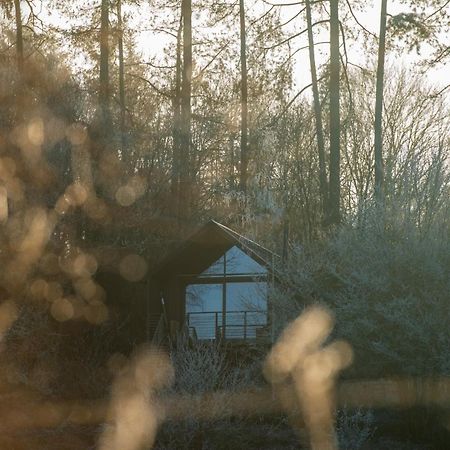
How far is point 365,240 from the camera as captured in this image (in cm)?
1670

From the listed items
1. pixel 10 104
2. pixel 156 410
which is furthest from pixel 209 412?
pixel 10 104

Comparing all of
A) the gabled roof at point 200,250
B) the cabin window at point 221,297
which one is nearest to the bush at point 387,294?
the gabled roof at point 200,250

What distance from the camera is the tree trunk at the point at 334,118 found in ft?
75.2

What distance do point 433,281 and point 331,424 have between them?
111 inches

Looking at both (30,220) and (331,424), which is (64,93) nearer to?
(30,220)

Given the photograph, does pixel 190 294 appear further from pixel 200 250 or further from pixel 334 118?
pixel 334 118

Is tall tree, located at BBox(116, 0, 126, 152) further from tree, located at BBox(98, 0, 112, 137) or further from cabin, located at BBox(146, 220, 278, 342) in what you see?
cabin, located at BBox(146, 220, 278, 342)

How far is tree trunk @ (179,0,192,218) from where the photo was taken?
2675 cm

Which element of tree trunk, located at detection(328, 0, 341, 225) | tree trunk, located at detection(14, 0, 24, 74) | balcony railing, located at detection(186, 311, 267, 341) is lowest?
balcony railing, located at detection(186, 311, 267, 341)

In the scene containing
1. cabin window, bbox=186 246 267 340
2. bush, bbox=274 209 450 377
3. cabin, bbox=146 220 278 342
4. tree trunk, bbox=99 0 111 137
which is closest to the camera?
bush, bbox=274 209 450 377

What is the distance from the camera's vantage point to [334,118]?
23.1 metres

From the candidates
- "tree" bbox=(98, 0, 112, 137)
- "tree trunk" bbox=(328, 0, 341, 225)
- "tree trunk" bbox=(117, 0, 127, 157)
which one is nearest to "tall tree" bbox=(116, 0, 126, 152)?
"tree trunk" bbox=(117, 0, 127, 157)

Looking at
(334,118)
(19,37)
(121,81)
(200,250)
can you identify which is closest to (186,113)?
(121,81)

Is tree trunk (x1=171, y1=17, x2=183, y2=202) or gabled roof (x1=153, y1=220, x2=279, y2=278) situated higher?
tree trunk (x1=171, y1=17, x2=183, y2=202)
